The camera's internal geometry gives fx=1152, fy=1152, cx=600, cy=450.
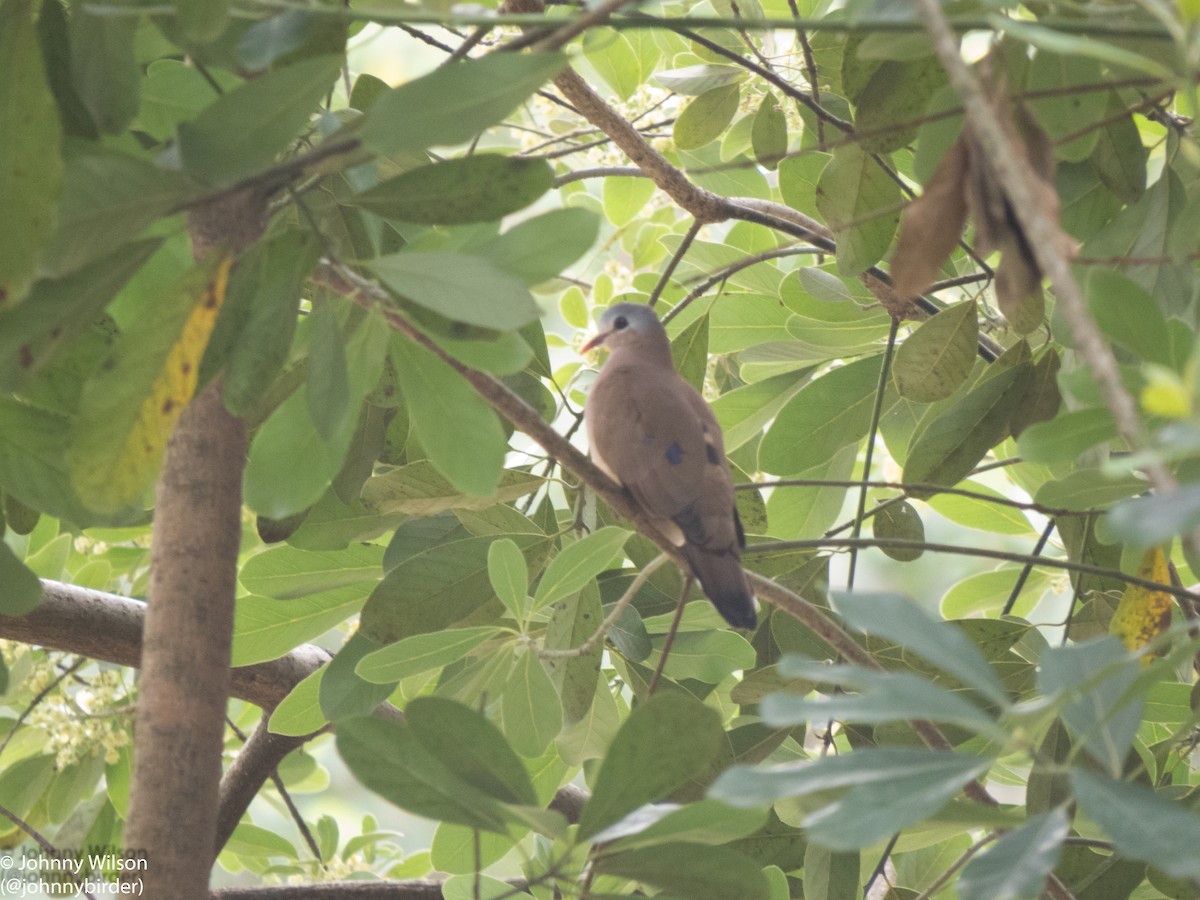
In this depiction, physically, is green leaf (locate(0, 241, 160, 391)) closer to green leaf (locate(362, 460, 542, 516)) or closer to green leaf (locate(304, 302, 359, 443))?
green leaf (locate(304, 302, 359, 443))

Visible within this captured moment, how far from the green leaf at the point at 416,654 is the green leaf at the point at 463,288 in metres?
0.46

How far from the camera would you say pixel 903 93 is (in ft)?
4.35

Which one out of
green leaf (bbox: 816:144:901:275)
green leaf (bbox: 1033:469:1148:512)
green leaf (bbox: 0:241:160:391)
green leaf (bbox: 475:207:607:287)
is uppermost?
green leaf (bbox: 816:144:901:275)

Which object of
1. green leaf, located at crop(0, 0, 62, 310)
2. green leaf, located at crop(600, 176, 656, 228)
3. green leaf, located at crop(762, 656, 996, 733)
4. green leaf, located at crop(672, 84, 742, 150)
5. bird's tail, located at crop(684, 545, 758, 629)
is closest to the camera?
green leaf, located at crop(762, 656, 996, 733)

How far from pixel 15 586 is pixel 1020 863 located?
90 cm

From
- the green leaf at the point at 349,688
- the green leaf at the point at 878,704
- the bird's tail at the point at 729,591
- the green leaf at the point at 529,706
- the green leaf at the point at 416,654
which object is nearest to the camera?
the green leaf at the point at 878,704

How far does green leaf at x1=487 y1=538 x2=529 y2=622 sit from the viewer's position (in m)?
1.28

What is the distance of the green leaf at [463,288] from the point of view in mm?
890

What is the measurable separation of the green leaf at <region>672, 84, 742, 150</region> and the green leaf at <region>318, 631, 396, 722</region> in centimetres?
105

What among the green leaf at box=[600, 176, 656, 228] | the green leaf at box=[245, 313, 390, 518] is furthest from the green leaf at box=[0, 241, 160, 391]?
the green leaf at box=[600, 176, 656, 228]

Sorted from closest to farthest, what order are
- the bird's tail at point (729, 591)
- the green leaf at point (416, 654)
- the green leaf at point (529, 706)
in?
the green leaf at point (416, 654), the green leaf at point (529, 706), the bird's tail at point (729, 591)

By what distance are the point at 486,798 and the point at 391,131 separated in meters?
0.52

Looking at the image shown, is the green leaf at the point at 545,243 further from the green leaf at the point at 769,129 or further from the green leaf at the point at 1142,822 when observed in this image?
the green leaf at the point at 769,129

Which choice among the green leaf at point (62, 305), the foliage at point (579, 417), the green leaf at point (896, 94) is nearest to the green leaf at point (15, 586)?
the foliage at point (579, 417)
